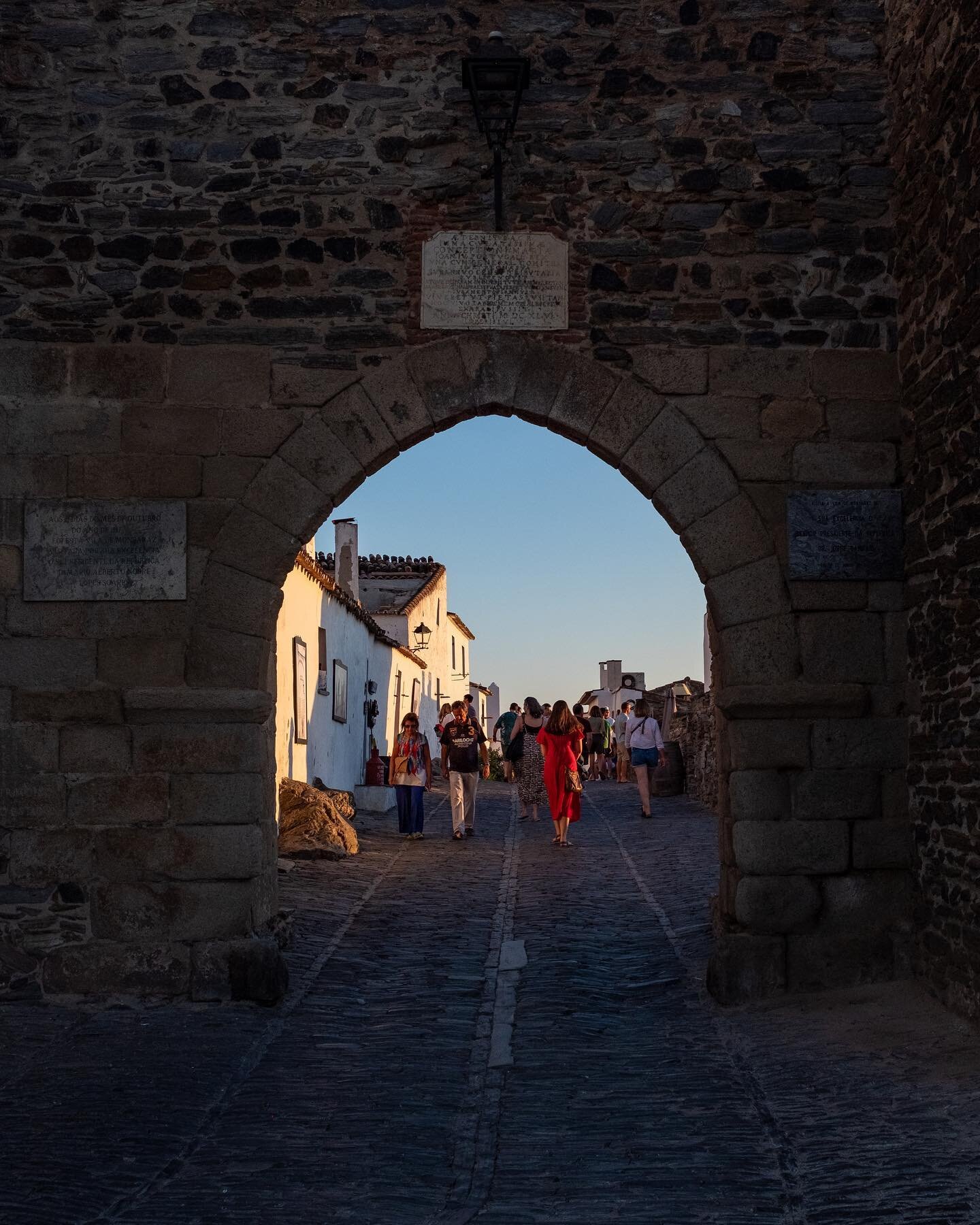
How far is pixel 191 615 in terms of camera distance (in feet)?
23.1

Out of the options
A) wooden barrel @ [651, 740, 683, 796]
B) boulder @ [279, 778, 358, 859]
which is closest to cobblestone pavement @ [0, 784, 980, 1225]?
boulder @ [279, 778, 358, 859]

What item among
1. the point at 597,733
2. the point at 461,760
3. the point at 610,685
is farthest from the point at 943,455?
the point at 610,685

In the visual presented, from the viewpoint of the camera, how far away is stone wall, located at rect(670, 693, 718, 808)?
16172 millimetres

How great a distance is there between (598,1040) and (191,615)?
274cm

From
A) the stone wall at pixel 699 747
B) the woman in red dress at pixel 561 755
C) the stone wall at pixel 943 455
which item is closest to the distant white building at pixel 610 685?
the stone wall at pixel 699 747

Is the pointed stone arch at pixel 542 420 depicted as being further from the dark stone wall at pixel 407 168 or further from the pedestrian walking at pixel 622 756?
the pedestrian walking at pixel 622 756

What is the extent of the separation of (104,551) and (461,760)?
702 cm

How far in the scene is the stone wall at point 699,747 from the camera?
53.1 feet

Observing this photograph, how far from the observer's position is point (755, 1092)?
5.08 metres

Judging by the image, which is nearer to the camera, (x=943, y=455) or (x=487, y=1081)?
(x=487, y=1081)

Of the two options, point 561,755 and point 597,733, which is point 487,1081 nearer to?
point 561,755

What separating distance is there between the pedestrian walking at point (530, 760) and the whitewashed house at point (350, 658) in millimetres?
2189

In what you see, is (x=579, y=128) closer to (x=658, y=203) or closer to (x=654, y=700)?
(x=658, y=203)

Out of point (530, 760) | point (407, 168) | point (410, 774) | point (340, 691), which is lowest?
point (410, 774)
